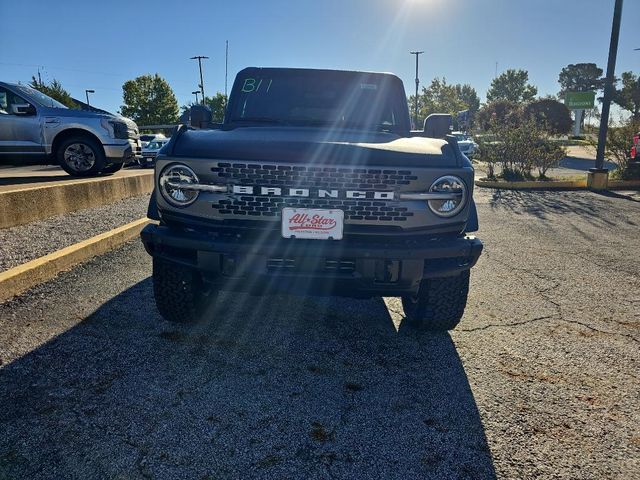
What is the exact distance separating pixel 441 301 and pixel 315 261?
0.93 m

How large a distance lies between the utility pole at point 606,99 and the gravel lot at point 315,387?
851 cm

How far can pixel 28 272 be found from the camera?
11.2 ft

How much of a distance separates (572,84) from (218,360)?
349 ft

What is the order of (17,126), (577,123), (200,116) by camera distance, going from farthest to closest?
(577,123) < (17,126) < (200,116)

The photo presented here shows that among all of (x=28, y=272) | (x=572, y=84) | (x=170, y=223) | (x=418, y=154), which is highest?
(x=572, y=84)

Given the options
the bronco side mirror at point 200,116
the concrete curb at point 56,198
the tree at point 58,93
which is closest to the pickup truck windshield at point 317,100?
the bronco side mirror at point 200,116

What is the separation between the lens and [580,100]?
45.1 metres

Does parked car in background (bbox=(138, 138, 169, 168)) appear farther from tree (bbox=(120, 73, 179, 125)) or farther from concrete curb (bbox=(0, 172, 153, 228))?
tree (bbox=(120, 73, 179, 125))

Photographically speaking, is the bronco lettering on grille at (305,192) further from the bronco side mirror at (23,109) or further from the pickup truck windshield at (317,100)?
the bronco side mirror at (23,109)

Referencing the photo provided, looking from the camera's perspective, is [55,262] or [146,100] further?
[146,100]

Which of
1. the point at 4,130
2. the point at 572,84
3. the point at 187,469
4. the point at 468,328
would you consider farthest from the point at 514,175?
the point at 572,84

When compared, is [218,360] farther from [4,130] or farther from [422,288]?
[4,130]

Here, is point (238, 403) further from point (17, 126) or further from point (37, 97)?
point (37, 97)

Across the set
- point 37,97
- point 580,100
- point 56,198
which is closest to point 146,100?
point 580,100
